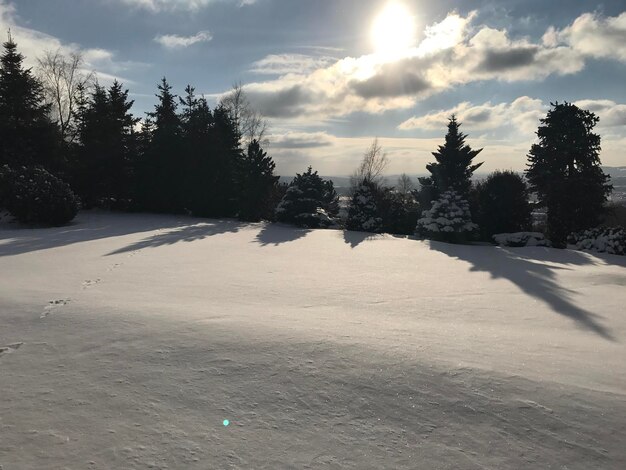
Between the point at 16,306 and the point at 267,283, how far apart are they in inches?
137

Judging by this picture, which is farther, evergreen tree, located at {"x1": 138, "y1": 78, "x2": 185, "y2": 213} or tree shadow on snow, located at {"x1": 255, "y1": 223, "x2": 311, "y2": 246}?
evergreen tree, located at {"x1": 138, "y1": 78, "x2": 185, "y2": 213}

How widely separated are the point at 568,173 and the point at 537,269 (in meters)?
17.1

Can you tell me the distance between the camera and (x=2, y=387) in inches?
105

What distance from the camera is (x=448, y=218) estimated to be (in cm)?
1589

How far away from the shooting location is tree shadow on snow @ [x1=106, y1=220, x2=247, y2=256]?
1029cm

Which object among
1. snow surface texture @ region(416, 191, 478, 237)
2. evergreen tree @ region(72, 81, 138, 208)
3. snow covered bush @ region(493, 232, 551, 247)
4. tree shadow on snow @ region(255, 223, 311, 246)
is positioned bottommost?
snow covered bush @ region(493, 232, 551, 247)

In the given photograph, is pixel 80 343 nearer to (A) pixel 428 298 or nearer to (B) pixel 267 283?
(B) pixel 267 283

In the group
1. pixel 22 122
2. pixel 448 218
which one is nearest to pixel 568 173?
pixel 448 218

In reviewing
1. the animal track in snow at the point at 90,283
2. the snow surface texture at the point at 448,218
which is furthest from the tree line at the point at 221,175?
the animal track in snow at the point at 90,283

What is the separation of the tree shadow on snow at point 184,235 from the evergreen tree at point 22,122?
879 cm

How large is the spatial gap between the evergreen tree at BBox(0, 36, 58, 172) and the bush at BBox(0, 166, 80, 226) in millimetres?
3825

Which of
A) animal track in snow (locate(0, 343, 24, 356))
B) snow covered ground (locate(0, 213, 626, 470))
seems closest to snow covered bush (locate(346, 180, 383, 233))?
snow covered ground (locate(0, 213, 626, 470))

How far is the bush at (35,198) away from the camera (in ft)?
45.5

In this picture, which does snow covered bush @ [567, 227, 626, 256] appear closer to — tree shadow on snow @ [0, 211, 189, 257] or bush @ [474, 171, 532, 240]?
bush @ [474, 171, 532, 240]
